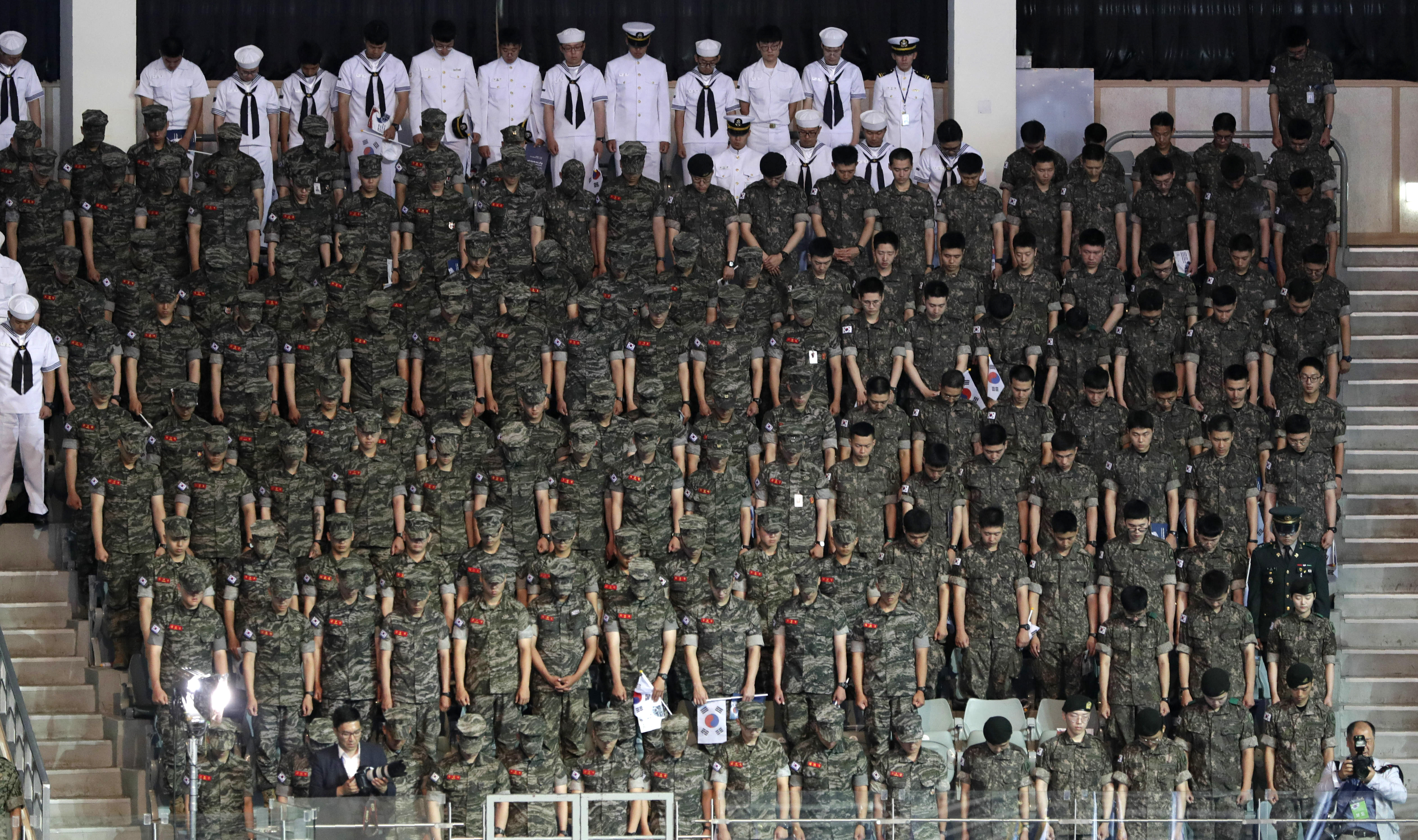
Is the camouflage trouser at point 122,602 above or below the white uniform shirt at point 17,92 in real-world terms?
below

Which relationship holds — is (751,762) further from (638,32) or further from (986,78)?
(986,78)

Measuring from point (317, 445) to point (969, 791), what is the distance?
5.03m

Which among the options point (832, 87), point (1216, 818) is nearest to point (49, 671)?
point (1216, 818)

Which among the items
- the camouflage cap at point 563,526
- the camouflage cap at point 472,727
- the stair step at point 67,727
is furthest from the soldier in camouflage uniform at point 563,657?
the stair step at point 67,727

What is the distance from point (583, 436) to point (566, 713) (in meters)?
1.89

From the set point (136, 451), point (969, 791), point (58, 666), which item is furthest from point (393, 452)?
point (969, 791)

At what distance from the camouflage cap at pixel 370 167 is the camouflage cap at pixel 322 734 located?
15.7 ft

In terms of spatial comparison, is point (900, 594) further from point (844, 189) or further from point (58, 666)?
point (58, 666)

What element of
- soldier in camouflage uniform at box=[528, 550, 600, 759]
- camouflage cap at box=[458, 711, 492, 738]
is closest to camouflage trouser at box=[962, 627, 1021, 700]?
soldier in camouflage uniform at box=[528, 550, 600, 759]

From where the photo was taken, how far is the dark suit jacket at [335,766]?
38.8ft

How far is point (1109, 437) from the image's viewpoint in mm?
14242

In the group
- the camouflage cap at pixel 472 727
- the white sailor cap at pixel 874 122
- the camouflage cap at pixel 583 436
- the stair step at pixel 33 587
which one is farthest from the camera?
the white sailor cap at pixel 874 122

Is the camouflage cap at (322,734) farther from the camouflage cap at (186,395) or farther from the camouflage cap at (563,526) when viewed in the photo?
the camouflage cap at (186,395)

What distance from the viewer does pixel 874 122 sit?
52.1ft
